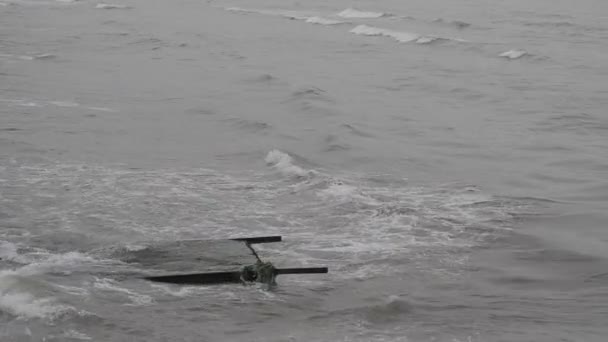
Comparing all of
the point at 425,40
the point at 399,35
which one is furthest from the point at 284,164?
the point at 399,35

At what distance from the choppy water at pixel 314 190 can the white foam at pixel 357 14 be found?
1786 cm

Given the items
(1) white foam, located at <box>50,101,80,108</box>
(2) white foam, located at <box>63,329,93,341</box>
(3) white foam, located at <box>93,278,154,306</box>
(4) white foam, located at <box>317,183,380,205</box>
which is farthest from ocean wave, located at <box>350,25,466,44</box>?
(2) white foam, located at <box>63,329,93,341</box>

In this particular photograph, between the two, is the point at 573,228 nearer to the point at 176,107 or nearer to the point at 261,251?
the point at 261,251

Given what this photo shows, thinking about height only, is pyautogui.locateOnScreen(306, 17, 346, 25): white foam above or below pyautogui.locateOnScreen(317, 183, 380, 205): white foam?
above

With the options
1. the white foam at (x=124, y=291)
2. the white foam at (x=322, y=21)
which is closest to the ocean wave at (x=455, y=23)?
the white foam at (x=322, y=21)

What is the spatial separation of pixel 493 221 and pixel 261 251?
3.14m

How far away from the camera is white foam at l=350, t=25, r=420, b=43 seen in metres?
36.0

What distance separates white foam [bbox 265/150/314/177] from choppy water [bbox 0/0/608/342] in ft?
0.19

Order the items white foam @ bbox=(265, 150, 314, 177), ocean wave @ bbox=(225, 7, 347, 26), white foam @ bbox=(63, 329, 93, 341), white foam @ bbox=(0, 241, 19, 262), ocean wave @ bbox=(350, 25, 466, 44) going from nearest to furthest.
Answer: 1. white foam @ bbox=(63, 329, 93, 341)
2. white foam @ bbox=(0, 241, 19, 262)
3. white foam @ bbox=(265, 150, 314, 177)
4. ocean wave @ bbox=(350, 25, 466, 44)
5. ocean wave @ bbox=(225, 7, 347, 26)

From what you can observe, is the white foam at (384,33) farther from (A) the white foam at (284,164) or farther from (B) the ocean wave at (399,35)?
(A) the white foam at (284,164)

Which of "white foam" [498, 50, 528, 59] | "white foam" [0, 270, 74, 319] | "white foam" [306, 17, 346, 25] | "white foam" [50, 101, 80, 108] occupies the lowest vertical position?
A: "white foam" [498, 50, 528, 59]

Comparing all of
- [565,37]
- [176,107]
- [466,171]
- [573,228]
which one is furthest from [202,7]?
[573,228]

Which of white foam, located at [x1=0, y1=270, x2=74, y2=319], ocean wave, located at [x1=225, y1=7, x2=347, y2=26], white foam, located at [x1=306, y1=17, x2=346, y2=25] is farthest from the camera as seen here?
ocean wave, located at [x1=225, y1=7, x2=347, y2=26]

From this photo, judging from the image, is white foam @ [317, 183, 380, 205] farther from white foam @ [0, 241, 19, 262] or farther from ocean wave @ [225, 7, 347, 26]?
ocean wave @ [225, 7, 347, 26]
